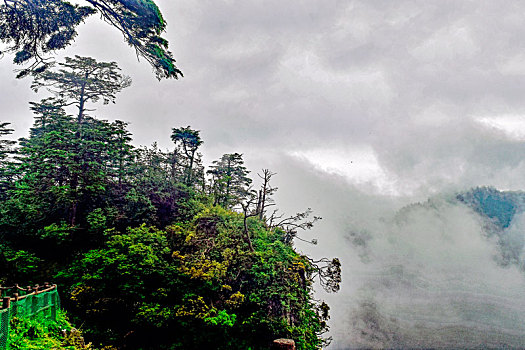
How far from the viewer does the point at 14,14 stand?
759cm

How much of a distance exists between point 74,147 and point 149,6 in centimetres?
1274

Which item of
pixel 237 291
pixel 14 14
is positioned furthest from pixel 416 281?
pixel 14 14

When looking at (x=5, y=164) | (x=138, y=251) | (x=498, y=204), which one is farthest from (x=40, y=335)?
(x=498, y=204)

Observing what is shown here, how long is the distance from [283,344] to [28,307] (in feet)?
26.9

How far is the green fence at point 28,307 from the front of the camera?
596cm

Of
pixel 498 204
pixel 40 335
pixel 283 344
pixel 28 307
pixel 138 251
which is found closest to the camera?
pixel 40 335

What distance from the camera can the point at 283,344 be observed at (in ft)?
36.6

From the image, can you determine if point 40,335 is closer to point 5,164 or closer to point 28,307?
point 28,307

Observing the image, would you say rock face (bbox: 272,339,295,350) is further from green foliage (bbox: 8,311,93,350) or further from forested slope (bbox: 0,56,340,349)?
green foliage (bbox: 8,311,93,350)

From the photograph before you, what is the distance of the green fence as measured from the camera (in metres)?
5.96

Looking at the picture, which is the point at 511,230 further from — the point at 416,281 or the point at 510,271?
the point at 416,281

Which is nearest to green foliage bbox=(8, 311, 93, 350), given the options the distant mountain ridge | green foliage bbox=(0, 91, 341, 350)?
green foliage bbox=(0, 91, 341, 350)

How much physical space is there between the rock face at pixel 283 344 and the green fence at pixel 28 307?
7508mm

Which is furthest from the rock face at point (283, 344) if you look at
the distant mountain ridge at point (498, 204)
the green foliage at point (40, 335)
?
the distant mountain ridge at point (498, 204)
